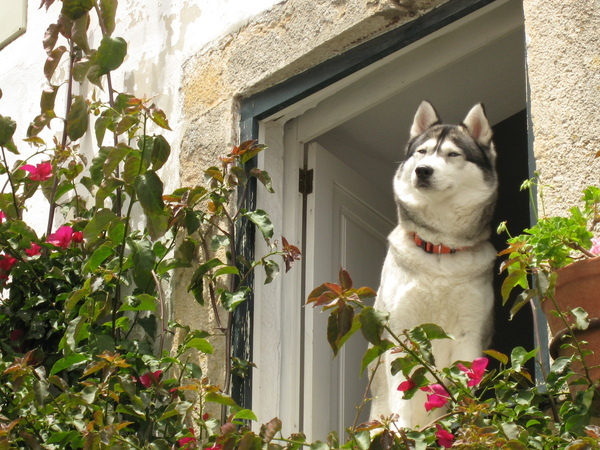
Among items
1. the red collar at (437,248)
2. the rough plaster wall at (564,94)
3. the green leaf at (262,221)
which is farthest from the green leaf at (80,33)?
the rough plaster wall at (564,94)

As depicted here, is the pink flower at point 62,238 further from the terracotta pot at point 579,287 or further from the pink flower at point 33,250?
the terracotta pot at point 579,287

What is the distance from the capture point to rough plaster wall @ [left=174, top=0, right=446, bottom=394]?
11.7 ft

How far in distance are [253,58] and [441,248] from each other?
102cm

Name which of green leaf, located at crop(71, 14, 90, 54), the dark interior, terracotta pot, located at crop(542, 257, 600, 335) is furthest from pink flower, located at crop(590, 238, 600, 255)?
the dark interior

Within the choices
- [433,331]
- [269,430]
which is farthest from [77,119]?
[433,331]

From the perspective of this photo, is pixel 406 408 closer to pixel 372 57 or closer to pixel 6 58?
pixel 372 57

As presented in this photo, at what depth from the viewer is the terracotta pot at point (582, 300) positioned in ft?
7.57

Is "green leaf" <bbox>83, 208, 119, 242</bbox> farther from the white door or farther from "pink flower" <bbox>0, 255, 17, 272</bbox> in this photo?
the white door

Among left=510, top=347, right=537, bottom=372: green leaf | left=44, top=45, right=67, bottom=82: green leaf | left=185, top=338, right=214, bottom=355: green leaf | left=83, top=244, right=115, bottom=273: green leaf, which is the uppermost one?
left=44, top=45, right=67, bottom=82: green leaf

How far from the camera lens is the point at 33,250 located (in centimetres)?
399

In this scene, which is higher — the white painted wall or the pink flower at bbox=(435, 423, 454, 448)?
the white painted wall

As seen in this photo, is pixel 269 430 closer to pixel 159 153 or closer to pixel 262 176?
pixel 159 153

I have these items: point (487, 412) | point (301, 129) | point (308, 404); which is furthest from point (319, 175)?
point (487, 412)

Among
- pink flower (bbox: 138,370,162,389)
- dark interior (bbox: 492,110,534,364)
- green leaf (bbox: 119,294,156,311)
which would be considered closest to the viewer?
pink flower (bbox: 138,370,162,389)
